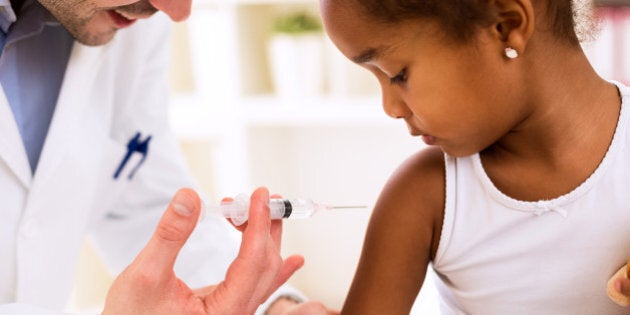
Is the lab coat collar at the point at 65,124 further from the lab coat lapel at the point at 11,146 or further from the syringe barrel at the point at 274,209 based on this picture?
the syringe barrel at the point at 274,209

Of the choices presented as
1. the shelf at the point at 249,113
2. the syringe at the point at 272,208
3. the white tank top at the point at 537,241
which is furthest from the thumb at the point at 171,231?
the shelf at the point at 249,113

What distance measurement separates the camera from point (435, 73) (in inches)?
41.3

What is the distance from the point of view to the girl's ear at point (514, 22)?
3.35 feet

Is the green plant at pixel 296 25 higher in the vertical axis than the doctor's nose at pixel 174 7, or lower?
lower

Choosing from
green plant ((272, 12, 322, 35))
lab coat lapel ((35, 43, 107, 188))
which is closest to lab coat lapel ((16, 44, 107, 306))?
lab coat lapel ((35, 43, 107, 188))

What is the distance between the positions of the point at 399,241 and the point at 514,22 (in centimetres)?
35

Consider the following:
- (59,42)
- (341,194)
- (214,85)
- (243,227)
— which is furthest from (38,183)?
(341,194)

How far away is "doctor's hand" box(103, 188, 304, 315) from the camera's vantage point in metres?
0.94

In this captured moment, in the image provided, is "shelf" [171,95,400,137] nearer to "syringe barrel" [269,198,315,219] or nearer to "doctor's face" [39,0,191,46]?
"doctor's face" [39,0,191,46]

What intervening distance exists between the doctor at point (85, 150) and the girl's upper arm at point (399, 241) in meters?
0.10

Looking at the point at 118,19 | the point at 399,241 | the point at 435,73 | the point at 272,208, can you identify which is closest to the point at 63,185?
the point at 118,19

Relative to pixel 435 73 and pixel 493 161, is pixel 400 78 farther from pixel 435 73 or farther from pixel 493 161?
pixel 493 161

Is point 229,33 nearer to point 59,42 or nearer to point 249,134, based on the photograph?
point 249,134

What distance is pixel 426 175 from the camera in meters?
1.19
